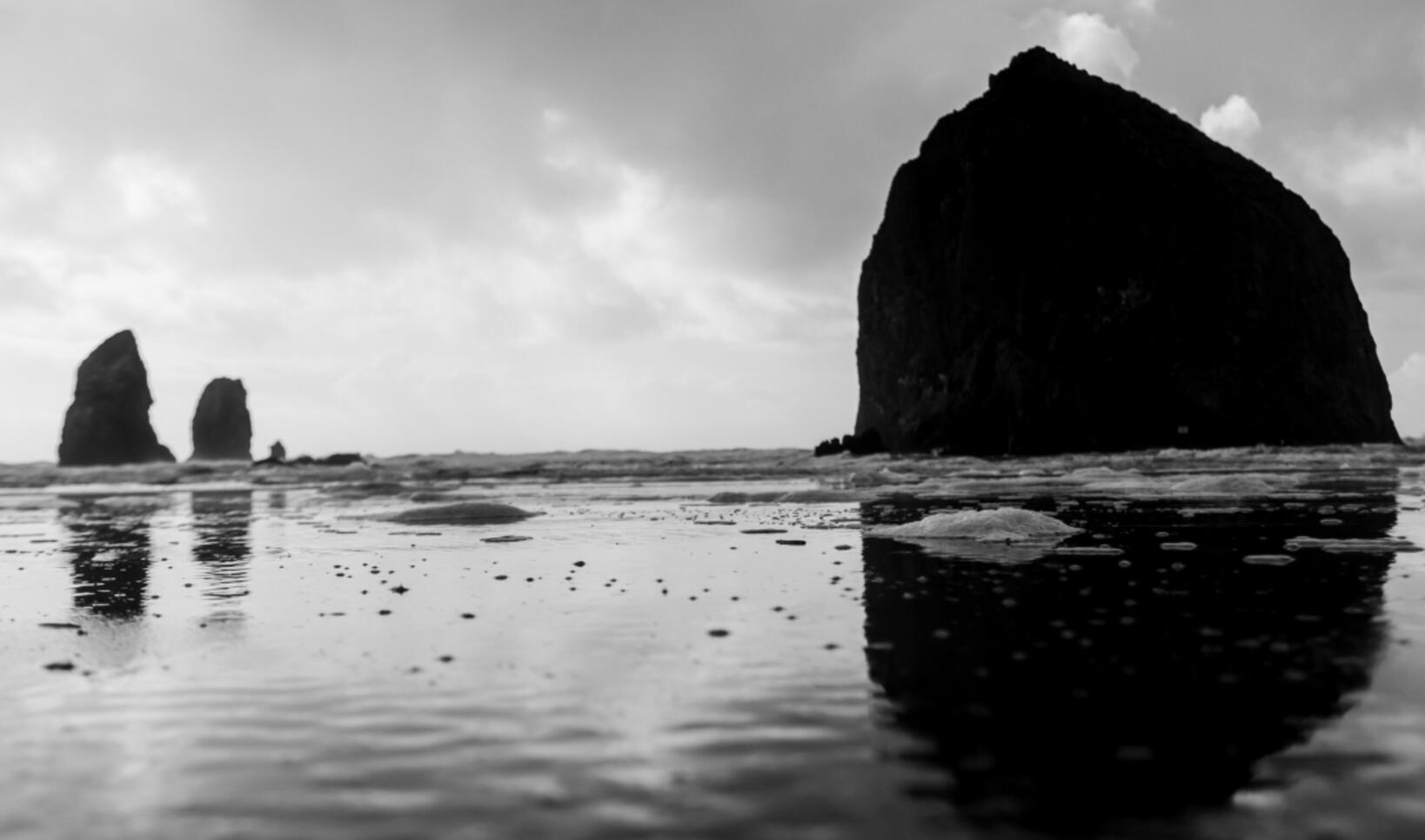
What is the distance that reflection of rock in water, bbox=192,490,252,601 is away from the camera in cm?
842

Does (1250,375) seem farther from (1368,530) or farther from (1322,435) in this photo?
(1368,530)

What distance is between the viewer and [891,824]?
8.57 ft

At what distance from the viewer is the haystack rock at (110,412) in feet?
278

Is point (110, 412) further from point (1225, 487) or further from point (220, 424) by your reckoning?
point (1225, 487)

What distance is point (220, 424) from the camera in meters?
104

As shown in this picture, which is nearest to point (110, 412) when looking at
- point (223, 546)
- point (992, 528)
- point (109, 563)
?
point (223, 546)

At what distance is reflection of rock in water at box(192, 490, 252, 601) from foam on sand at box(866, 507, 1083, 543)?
24.2 feet

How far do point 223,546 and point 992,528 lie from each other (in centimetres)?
1041

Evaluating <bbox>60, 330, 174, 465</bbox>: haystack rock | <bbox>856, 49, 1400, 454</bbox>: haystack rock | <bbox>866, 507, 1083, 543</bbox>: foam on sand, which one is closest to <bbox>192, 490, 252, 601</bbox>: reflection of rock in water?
<bbox>866, 507, 1083, 543</bbox>: foam on sand

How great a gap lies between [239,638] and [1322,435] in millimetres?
68030

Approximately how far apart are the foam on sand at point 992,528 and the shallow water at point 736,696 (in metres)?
1.17

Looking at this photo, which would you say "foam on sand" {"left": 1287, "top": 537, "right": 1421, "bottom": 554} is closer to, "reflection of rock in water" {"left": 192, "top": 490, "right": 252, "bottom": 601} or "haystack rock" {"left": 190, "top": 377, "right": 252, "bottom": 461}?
"reflection of rock in water" {"left": 192, "top": 490, "right": 252, "bottom": 601}

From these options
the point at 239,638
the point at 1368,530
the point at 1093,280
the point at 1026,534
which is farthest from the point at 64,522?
the point at 1093,280

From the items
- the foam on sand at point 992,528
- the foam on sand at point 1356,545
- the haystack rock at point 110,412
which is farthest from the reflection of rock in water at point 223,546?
the haystack rock at point 110,412
